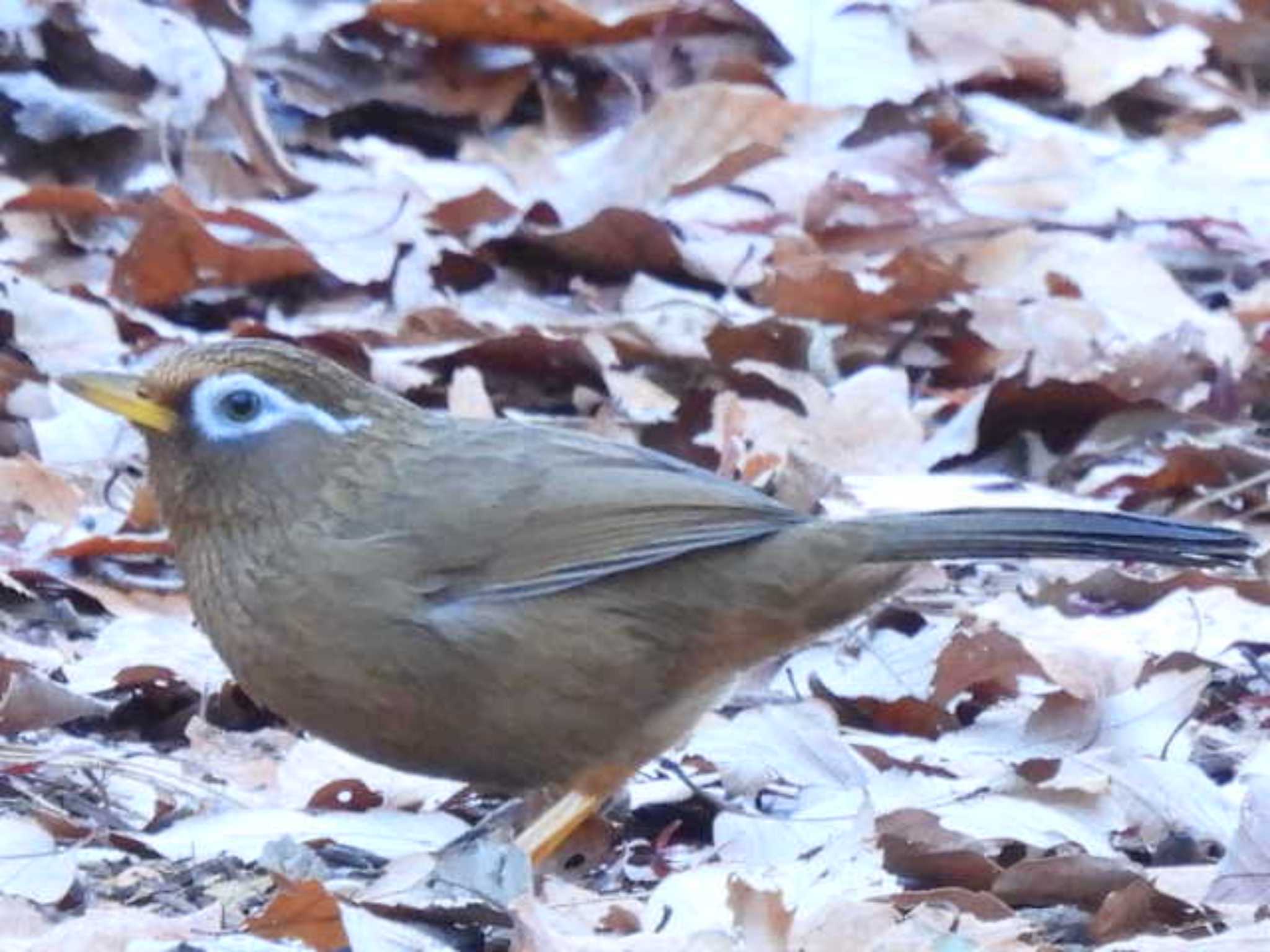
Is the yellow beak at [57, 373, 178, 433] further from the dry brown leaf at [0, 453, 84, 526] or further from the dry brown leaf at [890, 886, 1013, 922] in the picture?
the dry brown leaf at [890, 886, 1013, 922]

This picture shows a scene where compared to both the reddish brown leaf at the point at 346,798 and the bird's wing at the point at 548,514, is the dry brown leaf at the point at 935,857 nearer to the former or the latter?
the bird's wing at the point at 548,514

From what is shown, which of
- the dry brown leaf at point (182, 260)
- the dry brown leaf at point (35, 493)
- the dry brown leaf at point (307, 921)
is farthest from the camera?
the dry brown leaf at point (182, 260)

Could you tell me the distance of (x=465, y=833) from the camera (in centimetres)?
482

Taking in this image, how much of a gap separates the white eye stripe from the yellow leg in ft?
2.55

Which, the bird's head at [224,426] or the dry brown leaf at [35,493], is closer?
the bird's head at [224,426]

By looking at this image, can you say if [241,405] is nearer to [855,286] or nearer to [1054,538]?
[1054,538]

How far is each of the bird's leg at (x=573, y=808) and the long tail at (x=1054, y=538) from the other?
0.60 m

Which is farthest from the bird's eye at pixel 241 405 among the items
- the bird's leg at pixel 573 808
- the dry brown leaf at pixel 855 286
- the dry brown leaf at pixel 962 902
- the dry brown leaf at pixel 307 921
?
the dry brown leaf at pixel 855 286

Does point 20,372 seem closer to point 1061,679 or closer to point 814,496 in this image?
point 814,496

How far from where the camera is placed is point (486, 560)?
15.8 feet

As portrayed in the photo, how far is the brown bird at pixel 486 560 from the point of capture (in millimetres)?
4613

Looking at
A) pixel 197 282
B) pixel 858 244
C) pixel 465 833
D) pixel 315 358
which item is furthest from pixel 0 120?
pixel 465 833

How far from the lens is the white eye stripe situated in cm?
473

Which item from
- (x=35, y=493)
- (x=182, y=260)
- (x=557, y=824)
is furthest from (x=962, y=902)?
(x=182, y=260)
